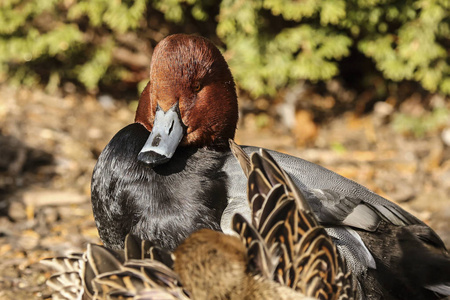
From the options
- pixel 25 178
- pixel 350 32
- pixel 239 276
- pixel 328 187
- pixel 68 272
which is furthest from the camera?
pixel 350 32

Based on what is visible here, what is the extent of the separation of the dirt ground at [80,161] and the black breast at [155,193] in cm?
92

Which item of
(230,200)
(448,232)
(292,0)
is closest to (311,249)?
(230,200)

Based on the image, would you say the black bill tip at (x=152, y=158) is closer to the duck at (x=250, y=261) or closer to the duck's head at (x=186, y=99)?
the duck's head at (x=186, y=99)

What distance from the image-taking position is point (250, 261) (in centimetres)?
226

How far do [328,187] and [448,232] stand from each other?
63.9 inches

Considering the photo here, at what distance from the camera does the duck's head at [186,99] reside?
2.82 metres

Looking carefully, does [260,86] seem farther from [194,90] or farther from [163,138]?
[163,138]

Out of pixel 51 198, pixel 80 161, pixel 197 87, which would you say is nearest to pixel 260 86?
pixel 80 161

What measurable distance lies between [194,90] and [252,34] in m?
2.97

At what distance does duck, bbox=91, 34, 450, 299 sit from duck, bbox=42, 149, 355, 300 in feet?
1.15

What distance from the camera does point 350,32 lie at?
609 cm

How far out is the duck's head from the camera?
2818 mm

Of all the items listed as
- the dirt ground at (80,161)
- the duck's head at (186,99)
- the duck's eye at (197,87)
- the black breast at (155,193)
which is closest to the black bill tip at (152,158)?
the duck's head at (186,99)

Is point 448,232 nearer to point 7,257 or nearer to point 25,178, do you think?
point 7,257
